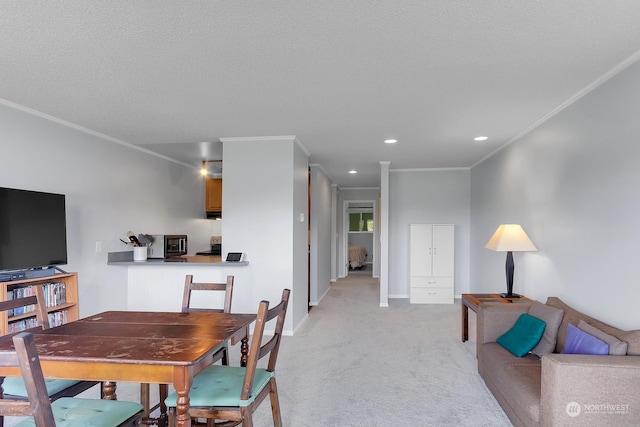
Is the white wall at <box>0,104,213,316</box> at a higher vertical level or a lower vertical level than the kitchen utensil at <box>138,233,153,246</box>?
higher

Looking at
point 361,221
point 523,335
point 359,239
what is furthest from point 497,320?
point 361,221

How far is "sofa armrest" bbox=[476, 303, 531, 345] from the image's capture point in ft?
10.3

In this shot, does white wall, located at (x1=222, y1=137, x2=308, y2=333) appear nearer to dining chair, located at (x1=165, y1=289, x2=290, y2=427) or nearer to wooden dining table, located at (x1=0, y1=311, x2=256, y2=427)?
wooden dining table, located at (x1=0, y1=311, x2=256, y2=427)

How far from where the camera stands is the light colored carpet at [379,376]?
2.53 metres

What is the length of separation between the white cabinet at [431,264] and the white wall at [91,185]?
4201 mm

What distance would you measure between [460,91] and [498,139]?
6.40ft

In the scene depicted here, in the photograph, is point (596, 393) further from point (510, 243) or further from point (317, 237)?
point (317, 237)

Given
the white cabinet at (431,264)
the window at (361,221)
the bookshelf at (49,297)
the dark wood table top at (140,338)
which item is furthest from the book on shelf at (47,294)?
the window at (361,221)

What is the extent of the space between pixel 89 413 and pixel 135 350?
0.35m

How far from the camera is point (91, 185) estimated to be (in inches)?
164

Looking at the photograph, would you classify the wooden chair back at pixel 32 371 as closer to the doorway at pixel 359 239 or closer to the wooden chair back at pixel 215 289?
the wooden chair back at pixel 215 289

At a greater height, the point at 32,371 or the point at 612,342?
the point at 32,371

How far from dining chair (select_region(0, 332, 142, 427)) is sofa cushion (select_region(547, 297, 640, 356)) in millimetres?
2619

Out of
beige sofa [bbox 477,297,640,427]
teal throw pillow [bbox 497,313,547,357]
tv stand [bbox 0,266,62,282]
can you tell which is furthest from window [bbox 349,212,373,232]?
beige sofa [bbox 477,297,640,427]
